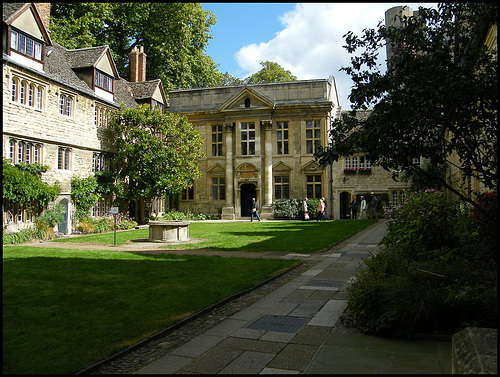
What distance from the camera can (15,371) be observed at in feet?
14.2

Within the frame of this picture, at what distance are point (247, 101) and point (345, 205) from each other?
12.4 meters

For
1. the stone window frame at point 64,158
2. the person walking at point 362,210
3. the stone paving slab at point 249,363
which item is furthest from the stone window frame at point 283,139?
the stone paving slab at point 249,363

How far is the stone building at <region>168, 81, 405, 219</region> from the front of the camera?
1319 inches

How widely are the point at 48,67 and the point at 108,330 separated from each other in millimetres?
20379

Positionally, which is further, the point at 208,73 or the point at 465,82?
the point at 208,73

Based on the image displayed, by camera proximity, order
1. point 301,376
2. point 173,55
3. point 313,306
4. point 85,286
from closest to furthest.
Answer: point 301,376, point 313,306, point 85,286, point 173,55

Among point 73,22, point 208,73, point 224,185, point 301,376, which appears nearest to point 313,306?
point 301,376

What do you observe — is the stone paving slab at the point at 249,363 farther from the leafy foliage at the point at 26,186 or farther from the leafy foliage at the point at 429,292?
the leafy foliage at the point at 26,186

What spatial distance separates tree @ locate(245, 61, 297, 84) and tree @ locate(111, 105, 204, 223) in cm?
2374

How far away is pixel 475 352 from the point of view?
11.3 ft

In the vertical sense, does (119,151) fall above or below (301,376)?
above

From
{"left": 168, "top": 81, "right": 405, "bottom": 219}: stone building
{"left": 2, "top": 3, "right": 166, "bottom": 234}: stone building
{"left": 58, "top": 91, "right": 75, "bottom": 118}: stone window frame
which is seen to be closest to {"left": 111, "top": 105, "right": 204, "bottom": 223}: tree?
{"left": 2, "top": 3, "right": 166, "bottom": 234}: stone building

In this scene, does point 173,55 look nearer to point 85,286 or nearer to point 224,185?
point 224,185

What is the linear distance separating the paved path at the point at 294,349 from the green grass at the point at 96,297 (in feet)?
2.89
